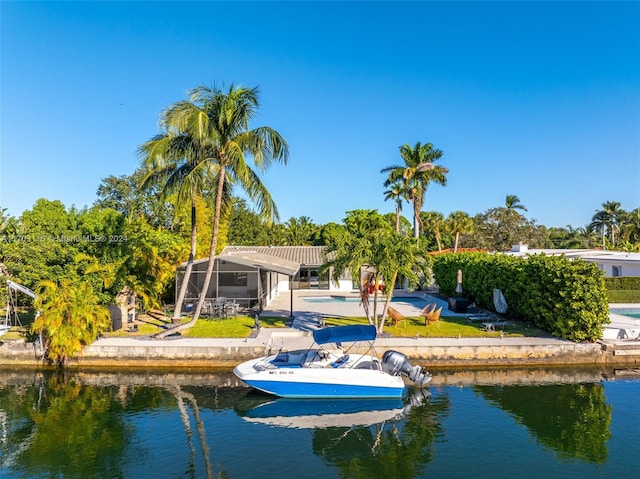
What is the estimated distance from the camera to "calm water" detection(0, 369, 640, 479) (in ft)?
32.4

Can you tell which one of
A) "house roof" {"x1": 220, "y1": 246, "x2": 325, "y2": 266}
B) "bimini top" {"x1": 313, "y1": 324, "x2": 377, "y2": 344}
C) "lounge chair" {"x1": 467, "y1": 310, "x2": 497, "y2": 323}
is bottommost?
"lounge chair" {"x1": 467, "y1": 310, "x2": 497, "y2": 323}

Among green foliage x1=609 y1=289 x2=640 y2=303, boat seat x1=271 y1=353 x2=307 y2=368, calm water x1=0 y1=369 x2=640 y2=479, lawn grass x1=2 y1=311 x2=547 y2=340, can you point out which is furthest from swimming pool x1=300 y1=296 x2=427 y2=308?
boat seat x1=271 y1=353 x2=307 y2=368

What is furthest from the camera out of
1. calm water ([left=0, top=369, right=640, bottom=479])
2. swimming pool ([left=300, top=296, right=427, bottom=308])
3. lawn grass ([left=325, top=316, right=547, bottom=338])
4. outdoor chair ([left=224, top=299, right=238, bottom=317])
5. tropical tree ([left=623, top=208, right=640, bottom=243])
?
tropical tree ([left=623, top=208, right=640, bottom=243])

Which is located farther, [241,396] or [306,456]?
[241,396]

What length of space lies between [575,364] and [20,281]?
77.1 feet

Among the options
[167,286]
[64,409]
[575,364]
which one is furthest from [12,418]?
[575,364]

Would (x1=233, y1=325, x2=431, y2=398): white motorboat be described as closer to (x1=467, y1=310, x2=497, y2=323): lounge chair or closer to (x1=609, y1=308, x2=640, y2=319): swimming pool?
(x1=467, y1=310, x2=497, y2=323): lounge chair

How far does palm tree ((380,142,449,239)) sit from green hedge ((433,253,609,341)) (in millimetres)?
14624

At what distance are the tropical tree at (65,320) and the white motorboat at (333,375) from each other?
6.73 m

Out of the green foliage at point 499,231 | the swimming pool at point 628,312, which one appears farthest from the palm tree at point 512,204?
the swimming pool at point 628,312

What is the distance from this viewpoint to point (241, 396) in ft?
47.3

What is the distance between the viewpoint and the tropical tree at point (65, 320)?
1641 centimetres

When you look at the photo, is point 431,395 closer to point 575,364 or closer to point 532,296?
point 575,364

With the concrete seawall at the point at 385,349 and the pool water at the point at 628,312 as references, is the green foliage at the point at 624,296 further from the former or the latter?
the concrete seawall at the point at 385,349
